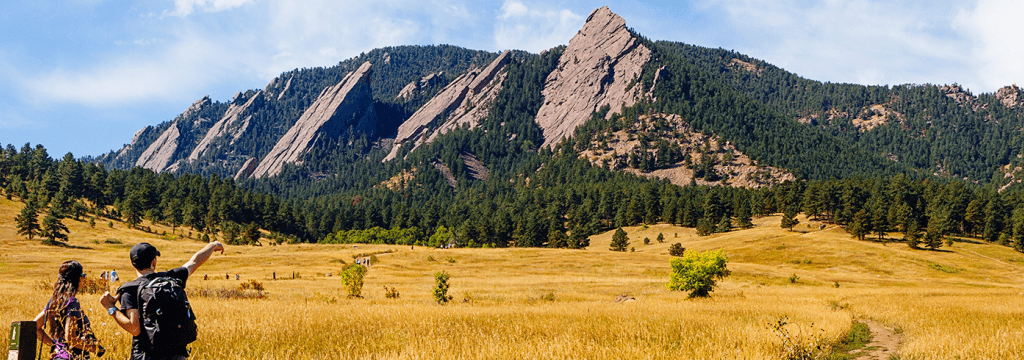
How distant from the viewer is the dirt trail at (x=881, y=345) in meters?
13.0

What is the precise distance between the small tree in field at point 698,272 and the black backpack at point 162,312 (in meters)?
30.5

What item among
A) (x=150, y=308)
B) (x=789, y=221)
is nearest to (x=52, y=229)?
(x=150, y=308)

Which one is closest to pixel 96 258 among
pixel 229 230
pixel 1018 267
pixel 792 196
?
pixel 229 230

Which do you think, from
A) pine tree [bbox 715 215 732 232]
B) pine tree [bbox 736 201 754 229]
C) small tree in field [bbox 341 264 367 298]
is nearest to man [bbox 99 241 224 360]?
small tree in field [bbox 341 264 367 298]

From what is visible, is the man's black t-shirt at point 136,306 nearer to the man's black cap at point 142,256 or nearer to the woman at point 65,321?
the man's black cap at point 142,256

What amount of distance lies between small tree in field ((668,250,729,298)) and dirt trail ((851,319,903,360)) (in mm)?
12004

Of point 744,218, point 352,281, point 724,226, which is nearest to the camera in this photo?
point 352,281

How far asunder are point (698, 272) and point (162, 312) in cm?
3113

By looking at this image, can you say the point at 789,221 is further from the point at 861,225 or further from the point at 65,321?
the point at 65,321

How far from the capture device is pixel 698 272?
31.3m

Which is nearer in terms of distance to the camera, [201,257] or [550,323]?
[201,257]

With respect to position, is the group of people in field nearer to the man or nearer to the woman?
the man

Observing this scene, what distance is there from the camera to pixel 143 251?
15.7ft

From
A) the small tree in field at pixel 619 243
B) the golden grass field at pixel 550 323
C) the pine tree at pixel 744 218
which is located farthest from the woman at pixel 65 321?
the pine tree at pixel 744 218
